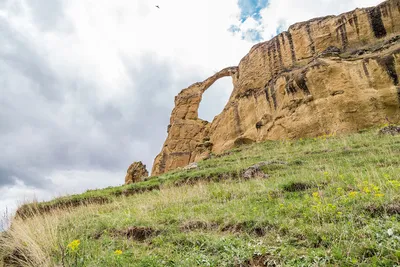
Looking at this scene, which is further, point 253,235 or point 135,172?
point 135,172

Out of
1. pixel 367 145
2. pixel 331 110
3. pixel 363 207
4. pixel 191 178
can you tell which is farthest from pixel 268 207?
pixel 331 110

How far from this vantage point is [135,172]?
37.0 m

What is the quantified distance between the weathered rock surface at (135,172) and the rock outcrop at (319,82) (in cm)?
888

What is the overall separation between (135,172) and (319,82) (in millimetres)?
26503

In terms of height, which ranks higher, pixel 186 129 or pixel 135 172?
pixel 186 129

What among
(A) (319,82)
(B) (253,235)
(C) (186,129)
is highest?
(C) (186,129)

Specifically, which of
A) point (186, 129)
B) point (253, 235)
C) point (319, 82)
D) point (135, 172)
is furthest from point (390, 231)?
point (186, 129)

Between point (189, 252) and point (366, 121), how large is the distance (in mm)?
19541

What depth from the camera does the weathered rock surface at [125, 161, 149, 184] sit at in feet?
120

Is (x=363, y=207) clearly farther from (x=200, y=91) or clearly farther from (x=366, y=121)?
(x=200, y=91)

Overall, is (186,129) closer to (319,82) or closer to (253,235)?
(319,82)

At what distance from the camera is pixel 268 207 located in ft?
18.1

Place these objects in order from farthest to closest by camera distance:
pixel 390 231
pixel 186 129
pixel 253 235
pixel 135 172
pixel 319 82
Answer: pixel 186 129, pixel 135 172, pixel 319 82, pixel 253 235, pixel 390 231

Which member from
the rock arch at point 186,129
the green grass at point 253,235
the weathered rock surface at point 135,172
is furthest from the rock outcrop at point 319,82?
the green grass at point 253,235
